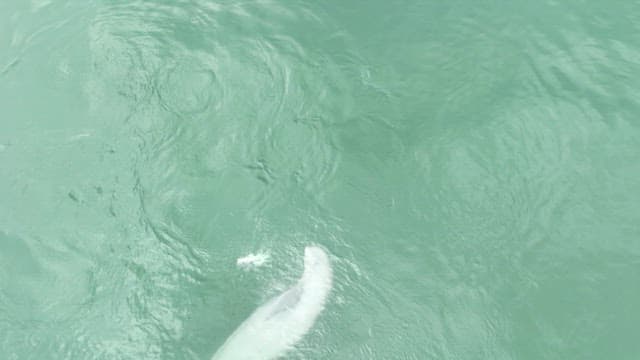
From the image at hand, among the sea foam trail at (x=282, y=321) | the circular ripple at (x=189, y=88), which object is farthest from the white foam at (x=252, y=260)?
the circular ripple at (x=189, y=88)

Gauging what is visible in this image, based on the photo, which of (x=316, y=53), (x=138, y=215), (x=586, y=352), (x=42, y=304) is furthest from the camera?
(x=316, y=53)

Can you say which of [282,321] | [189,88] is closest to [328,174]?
[282,321]

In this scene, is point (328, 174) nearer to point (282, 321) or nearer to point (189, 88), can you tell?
point (282, 321)

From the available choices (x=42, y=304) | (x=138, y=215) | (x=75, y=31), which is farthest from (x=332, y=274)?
(x=75, y=31)

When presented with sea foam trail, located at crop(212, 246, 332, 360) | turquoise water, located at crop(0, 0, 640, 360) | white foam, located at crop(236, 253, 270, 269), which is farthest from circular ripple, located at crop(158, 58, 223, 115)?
sea foam trail, located at crop(212, 246, 332, 360)

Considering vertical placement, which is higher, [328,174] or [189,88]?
[189,88]

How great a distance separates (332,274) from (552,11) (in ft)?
38.1

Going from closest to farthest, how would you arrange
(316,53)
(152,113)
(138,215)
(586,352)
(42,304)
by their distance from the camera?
(586,352) → (42,304) → (138,215) → (152,113) → (316,53)

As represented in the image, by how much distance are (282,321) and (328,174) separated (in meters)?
4.31

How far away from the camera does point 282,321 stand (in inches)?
593

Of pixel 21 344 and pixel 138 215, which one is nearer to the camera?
pixel 21 344

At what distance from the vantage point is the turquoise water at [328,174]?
15500mm

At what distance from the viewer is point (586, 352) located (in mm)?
15031

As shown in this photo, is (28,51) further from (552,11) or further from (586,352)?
(586,352)
